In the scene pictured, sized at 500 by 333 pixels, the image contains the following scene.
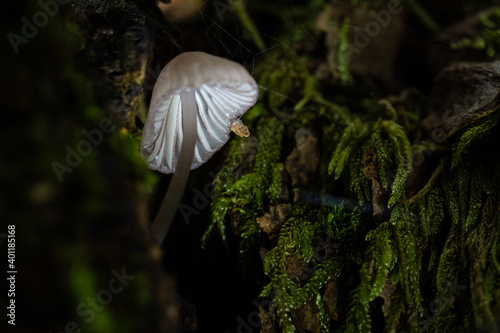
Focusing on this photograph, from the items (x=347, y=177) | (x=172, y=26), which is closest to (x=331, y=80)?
(x=347, y=177)

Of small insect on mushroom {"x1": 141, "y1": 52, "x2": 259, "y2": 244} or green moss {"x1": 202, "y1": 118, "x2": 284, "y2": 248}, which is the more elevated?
small insect on mushroom {"x1": 141, "y1": 52, "x2": 259, "y2": 244}

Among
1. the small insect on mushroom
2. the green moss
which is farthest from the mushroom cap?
the green moss

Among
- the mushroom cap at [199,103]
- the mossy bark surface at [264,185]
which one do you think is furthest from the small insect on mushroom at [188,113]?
the mossy bark surface at [264,185]

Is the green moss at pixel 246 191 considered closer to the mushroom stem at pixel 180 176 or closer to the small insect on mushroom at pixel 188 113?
the small insect on mushroom at pixel 188 113

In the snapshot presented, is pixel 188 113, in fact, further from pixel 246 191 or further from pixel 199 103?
pixel 246 191

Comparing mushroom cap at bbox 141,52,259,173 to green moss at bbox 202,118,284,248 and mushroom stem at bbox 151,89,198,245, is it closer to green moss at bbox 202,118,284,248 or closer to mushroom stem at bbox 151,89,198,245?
mushroom stem at bbox 151,89,198,245

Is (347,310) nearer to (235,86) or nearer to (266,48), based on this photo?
(235,86)

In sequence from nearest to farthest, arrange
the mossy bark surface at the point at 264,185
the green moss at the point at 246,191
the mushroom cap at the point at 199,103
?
the mossy bark surface at the point at 264,185 → the mushroom cap at the point at 199,103 → the green moss at the point at 246,191
